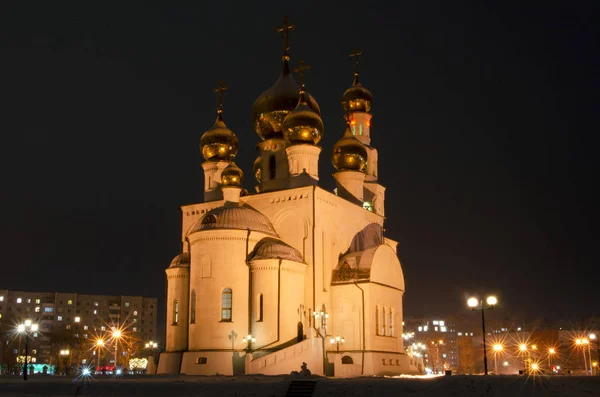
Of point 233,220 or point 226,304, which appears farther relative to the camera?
point 233,220

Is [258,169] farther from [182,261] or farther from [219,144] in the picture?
[182,261]

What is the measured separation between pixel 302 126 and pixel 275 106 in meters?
4.11

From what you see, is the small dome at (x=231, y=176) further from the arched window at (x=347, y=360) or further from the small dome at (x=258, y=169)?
the arched window at (x=347, y=360)

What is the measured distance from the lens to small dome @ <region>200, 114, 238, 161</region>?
160ft

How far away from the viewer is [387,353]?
4369cm

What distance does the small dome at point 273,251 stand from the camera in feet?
132

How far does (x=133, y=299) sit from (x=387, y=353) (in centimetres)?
7899

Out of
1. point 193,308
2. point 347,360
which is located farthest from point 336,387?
point 193,308

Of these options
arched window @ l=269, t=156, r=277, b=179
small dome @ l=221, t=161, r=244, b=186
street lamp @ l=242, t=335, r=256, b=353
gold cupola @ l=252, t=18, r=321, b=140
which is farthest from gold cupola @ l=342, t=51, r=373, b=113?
street lamp @ l=242, t=335, r=256, b=353

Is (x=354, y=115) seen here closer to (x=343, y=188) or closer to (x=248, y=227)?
(x=343, y=188)

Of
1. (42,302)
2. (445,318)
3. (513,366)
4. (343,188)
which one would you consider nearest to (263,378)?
(343,188)

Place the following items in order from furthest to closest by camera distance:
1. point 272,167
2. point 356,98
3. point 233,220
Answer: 1. point 356,98
2. point 272,167
3. point 233,220

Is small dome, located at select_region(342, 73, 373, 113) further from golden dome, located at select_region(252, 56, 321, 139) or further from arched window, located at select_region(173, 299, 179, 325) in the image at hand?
arched window, located at select_region(173, 299, 179, 325)

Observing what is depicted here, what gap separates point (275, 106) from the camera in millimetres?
48688
